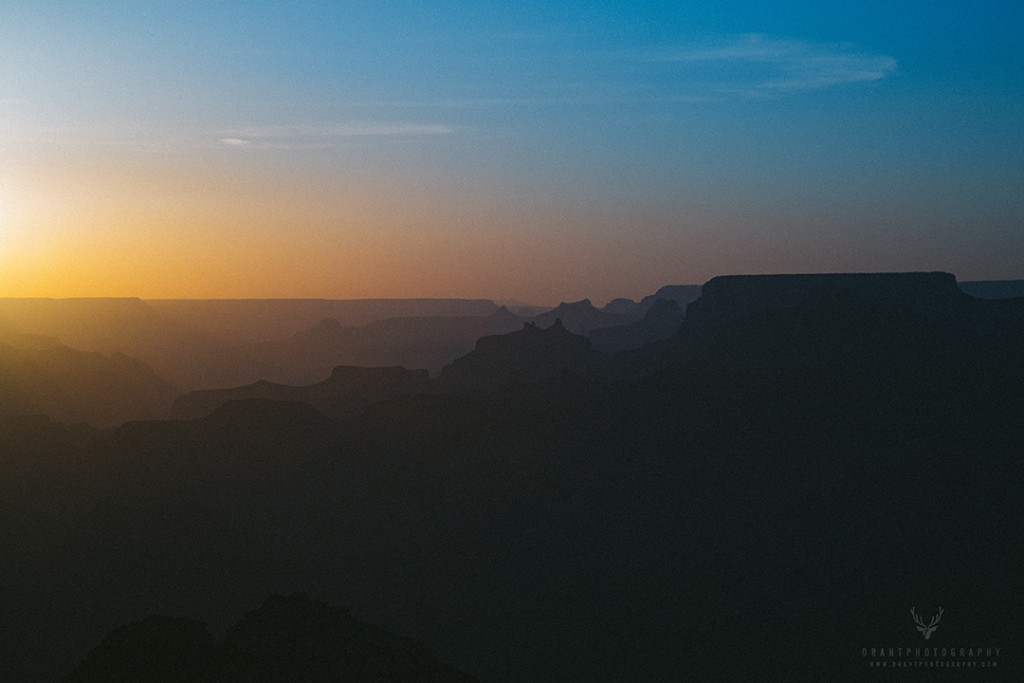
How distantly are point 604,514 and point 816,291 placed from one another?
42409 mm

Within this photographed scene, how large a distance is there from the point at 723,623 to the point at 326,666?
32637mm

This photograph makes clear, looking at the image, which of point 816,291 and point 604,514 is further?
point 816,291

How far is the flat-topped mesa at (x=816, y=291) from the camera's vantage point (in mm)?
92812

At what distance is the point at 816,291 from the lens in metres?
88.6

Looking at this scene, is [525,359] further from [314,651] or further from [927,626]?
[314,651]

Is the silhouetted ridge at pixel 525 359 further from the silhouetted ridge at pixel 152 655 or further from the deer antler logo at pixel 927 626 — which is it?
the silhouetted ridge at pixel 152 655

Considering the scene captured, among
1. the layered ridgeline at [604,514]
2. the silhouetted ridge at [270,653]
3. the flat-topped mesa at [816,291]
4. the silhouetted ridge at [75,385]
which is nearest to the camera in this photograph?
the silhouetted ridge at [270,653]

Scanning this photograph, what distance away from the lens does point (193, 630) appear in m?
25.4

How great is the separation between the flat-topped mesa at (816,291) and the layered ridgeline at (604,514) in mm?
6785

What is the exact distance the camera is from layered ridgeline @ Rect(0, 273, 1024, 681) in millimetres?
48344

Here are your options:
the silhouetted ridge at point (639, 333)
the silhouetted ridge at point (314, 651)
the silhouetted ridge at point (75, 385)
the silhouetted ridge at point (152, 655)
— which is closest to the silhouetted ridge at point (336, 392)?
the silhouetted ridge at point (75, 385)

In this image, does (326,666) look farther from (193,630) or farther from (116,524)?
(116,524)

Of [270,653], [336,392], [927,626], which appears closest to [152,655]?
[270,653]

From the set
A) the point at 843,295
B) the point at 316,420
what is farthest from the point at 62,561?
the point at 843,295
